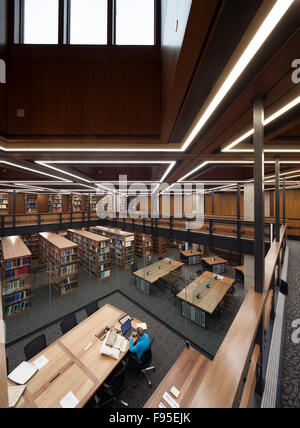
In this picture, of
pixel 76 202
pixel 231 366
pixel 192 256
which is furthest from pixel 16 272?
pixel 192 256

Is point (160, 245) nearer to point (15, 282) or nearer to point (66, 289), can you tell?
point (66, 289)

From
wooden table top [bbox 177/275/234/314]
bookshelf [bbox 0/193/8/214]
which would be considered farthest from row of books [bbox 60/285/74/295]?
bookshelf [bbox 0/193/8/214]

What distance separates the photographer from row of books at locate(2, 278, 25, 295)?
512 cm

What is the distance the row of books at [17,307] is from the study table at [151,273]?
392 cm

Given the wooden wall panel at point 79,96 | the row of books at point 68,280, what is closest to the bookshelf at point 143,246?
the row of books at point 68,280

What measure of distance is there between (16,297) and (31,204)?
814 cm

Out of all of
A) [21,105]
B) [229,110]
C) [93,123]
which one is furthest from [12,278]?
[229,110]

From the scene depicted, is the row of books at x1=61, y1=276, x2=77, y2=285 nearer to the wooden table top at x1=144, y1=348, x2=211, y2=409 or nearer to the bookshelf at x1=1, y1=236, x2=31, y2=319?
the bookshelf at x1=1, y1=236, x2=31, y2=319

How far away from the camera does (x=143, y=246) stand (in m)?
10.0

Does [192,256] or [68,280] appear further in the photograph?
[192,256]

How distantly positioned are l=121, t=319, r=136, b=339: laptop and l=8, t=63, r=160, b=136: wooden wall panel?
395 cm

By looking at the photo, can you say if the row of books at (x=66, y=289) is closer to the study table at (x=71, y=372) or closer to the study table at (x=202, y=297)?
the study table at (x=71, y=372)

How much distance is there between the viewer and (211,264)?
7527 millimetres
